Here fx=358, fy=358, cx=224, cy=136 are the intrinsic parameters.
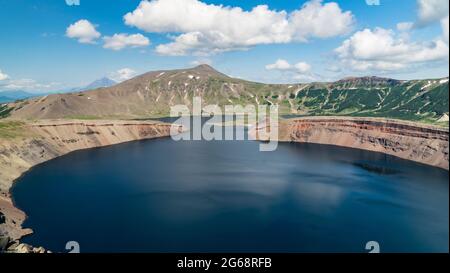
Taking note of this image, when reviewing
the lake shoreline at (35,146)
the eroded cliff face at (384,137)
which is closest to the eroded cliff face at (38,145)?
the lake shoreline at (35,146)

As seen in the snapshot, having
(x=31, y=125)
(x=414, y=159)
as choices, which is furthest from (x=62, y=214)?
(x=414, y=159)

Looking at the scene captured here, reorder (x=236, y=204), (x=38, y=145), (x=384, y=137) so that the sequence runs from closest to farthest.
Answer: (x=236, y=204)
(x=38, y=145)
(x=384, y=137)

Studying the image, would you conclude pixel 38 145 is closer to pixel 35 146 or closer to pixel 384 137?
pixel 35 146

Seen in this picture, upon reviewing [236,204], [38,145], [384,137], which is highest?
[384,137]

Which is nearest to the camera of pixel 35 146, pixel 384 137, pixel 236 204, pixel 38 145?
pixel 236 204

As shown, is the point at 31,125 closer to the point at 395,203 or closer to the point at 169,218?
the point at 169,218

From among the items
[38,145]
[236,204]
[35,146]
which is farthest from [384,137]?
[35,146]
